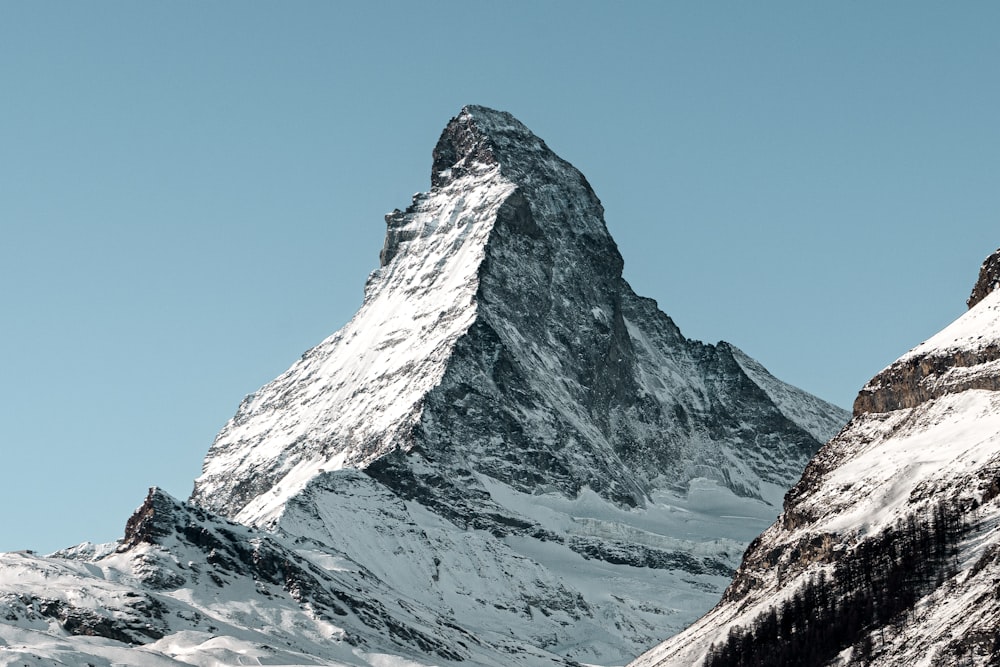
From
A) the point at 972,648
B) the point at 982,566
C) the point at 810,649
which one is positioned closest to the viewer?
the point at 972,648

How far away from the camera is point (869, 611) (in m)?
194

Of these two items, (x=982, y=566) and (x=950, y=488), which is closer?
(x=982, y=566)

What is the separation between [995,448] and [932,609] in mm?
20163

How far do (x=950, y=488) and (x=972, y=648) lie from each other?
2751 cm

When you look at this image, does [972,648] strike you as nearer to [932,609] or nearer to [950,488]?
[932,609]

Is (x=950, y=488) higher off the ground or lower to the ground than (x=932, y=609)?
→ higher

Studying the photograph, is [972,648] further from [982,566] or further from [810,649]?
[810,649]

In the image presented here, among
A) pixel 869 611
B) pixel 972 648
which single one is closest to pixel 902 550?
pixel 869 611

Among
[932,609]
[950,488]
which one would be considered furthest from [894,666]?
[950,488]

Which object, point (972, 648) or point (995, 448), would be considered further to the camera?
point (995, 448)

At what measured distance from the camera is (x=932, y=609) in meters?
187

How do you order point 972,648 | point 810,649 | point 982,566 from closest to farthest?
point 972,648 < point 982,566 < point 810,649

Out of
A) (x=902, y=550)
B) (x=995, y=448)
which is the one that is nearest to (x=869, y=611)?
(x=902, y=550)

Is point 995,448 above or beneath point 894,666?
above
